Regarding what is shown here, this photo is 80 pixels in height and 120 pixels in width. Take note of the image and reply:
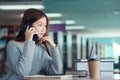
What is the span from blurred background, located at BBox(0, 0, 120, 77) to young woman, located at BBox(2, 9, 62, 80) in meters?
4.18

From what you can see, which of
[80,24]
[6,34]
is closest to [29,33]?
[80,24]

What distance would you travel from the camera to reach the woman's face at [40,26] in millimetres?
1870

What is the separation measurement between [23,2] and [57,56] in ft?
15.0

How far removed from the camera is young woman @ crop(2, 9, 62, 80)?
170cm

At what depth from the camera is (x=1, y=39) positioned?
26.5ft

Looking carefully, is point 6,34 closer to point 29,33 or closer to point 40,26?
point 40,26

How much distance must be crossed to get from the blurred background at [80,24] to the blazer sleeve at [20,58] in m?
4.45

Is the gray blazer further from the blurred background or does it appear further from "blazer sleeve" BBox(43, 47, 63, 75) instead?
the blurred background

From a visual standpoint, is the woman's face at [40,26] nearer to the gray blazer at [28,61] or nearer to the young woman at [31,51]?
the young woman at [31,51]

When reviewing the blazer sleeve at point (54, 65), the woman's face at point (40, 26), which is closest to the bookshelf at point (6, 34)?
the blazer sleeve at point (54, 65)

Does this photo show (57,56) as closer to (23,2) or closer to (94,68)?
(94,68)

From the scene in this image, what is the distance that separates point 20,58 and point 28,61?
0.05m

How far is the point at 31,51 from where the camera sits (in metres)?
1.71

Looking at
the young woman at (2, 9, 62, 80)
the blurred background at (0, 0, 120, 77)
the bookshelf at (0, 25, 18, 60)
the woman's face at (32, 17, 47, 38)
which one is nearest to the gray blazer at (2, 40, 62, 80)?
the young woman at (2, 9, 62, 80)
